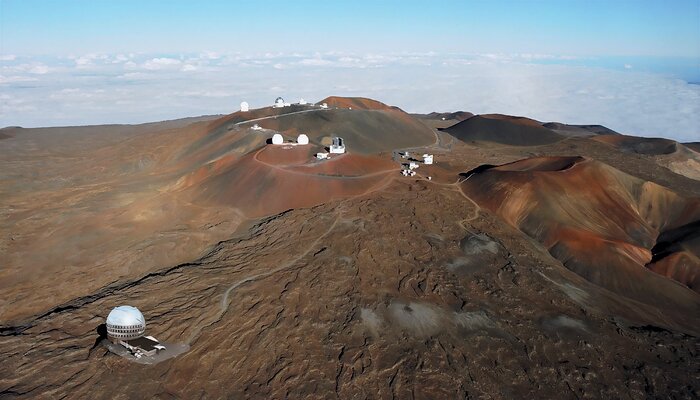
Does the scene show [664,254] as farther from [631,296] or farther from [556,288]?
[556,288]

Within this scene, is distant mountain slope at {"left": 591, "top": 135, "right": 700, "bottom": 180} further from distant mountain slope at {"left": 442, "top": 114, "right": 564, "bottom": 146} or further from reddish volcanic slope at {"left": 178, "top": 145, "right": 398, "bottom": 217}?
reddish volcanic slope at {"left": 178, "top": 145, "right": 398, "bottom": 217}

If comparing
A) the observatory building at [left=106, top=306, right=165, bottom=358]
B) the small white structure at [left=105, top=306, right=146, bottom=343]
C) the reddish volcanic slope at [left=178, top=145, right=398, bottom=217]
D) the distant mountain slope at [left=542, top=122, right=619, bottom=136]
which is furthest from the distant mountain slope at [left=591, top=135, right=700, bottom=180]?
the small white structure at [left=105, top=306, right=146, bottom=343]

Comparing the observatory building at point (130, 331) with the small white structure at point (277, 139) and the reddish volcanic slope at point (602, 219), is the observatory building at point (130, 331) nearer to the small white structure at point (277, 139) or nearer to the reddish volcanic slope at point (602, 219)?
the reddish volcanic slope at point (602, 219)

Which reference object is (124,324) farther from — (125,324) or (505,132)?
(505,132)

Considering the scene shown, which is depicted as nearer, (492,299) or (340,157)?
(492,299)

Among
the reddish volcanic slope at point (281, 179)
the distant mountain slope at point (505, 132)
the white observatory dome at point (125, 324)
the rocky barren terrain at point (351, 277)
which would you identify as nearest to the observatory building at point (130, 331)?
the white observatory dome at point (125, 324)

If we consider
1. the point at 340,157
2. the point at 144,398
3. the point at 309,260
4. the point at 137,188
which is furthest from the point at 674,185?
the point at 137,188
